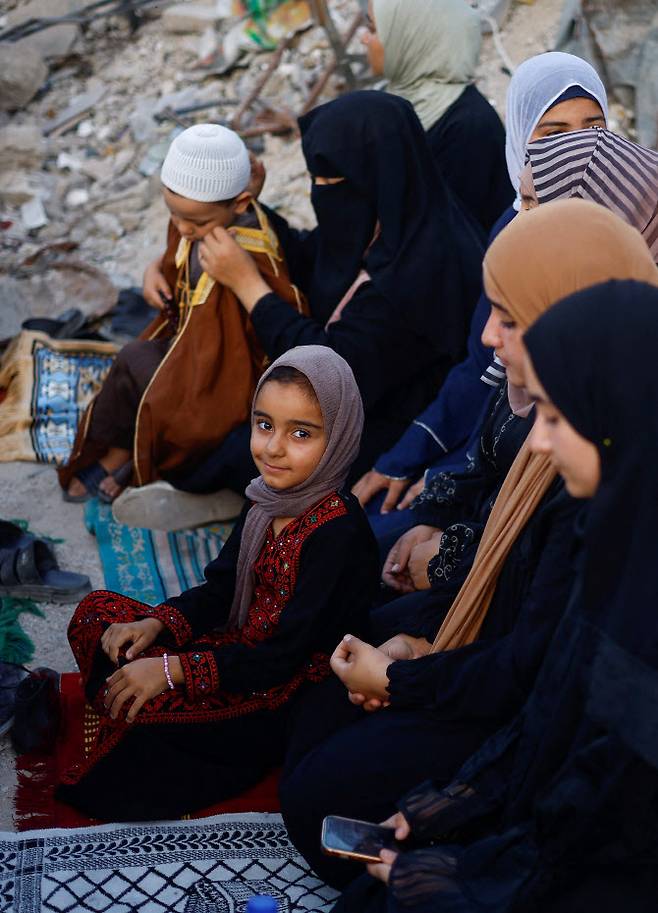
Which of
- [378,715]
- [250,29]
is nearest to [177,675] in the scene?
[378,715]

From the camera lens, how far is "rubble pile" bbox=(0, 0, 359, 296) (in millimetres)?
6648

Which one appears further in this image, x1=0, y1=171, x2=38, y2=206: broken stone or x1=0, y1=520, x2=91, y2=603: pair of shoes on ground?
x1=0, y1=171, x2=38, y2=206: broken stone

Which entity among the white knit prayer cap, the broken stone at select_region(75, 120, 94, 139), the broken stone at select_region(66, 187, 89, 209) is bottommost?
the broken stone at select_region(66, 187, 89, 209)

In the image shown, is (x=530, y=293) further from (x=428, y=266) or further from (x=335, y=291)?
(x=335, y=291)

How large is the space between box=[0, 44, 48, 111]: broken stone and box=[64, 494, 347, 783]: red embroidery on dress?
6.62 metres

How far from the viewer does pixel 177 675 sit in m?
2.53

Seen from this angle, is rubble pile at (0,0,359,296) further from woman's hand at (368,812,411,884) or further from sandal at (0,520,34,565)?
woman's hand at (368,812,411,884)

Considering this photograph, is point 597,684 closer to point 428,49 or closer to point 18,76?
point 428,49

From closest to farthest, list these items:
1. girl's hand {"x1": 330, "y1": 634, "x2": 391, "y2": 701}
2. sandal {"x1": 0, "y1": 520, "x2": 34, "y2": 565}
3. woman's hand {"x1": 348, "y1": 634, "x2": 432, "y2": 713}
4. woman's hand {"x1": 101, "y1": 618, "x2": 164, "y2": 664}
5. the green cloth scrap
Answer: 1. girl's hand {"x1": 330, "y1": 634, "x2": 391, "y2": 701}
2. woman's hand {"x1": 348, "y1": 634, "x2": 432, "y2": 713}
3. woman's hand {"x1": 101, "y1": 618, "x2": 164, "y2": 664}
4. the green cloth scrap
5. sandal {"x1": 0, "y1": 520, "x2": 34, "y2": 565}

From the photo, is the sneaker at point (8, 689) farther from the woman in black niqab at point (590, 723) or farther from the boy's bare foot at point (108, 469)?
the woman in black niqab at point (590, 723)

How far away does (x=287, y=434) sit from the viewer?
257 cm

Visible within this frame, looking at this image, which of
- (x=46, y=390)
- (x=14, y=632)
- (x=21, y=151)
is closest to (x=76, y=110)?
(x=21, y=151)

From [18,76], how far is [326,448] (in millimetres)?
6829

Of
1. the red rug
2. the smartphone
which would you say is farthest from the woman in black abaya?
the smartphone
